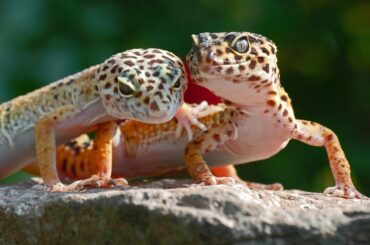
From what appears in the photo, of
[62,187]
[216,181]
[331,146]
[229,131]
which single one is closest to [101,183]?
[62,187]

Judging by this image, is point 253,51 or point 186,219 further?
point 253,51

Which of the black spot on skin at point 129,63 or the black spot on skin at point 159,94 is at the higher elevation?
the black spot on skin at point 129,63

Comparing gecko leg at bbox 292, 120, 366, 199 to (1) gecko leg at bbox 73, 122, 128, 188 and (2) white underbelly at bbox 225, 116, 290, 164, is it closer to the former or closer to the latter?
(2) white underbelly at bbox 225, 116, 290, 164

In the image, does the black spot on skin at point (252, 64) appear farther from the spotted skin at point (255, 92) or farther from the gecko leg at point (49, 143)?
the gecko leg at point (49, 143)

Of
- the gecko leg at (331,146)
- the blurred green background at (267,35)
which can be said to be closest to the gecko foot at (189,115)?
the gecko leg at (331,146)

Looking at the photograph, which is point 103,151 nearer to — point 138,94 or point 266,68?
point 138,94

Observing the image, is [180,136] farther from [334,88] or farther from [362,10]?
[362,10]

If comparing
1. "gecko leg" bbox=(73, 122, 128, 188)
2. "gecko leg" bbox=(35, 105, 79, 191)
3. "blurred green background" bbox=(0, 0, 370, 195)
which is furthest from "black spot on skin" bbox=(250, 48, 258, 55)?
"blurred green background" bbox=(0, 0, 370, 195)

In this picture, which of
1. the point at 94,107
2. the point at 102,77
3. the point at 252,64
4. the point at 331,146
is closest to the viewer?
the point at 252,64
